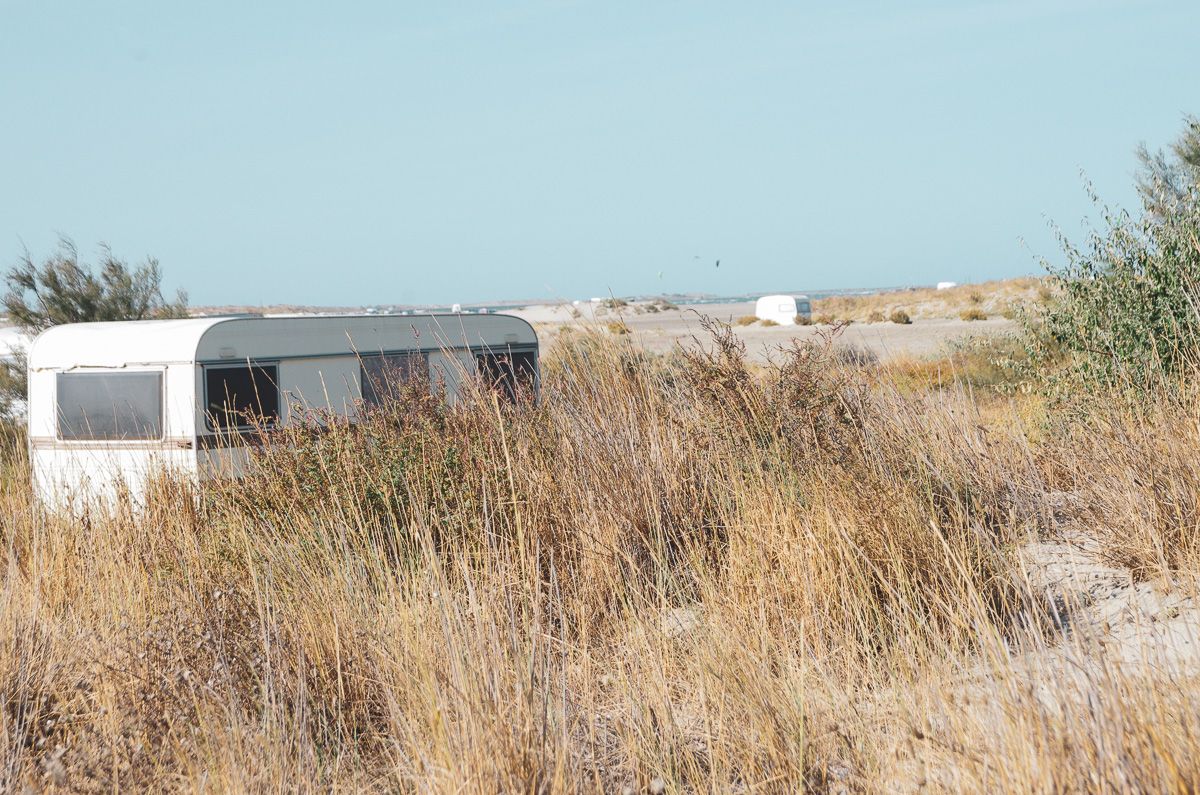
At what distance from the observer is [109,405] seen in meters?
8.26

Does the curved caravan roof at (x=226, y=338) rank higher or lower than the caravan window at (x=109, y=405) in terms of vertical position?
higher

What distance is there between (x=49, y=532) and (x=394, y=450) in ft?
6.67

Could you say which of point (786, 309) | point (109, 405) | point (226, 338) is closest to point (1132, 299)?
point (226, 338)

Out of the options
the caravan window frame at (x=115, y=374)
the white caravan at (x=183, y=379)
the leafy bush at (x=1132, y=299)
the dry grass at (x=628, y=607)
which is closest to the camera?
the dry grass at (x=628, y=607)

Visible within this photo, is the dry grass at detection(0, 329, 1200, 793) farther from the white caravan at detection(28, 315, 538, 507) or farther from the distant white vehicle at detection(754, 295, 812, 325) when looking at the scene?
the distant white vehicle at detection(754, 295, 812, 325)

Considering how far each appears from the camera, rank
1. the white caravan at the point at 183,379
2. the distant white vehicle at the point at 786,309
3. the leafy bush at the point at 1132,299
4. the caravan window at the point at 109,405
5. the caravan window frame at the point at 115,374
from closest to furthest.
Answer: the leafy bush at the point at 1132,299 < the white caravan at the point at 183,379 < the caravan window frame at the point at 115,374 < the caravan window at the point at 109,405 < the distant white vehicle at the point at 786,309

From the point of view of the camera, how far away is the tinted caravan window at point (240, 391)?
7.80 meters

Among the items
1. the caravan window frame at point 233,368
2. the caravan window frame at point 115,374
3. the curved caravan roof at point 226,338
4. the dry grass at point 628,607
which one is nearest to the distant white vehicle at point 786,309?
the curved caravan roof at point 226,338

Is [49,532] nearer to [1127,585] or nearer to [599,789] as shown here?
[599,789]

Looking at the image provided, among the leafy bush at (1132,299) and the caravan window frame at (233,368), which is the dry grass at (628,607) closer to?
the leafy bush at (1132,299)

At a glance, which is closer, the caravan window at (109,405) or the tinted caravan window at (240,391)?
the tinted caravan window at (240,391)

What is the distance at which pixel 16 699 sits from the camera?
3.42 metres

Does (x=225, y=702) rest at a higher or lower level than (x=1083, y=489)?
lower

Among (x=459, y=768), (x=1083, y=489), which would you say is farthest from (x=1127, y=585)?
(x=459, y=768)
